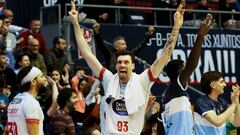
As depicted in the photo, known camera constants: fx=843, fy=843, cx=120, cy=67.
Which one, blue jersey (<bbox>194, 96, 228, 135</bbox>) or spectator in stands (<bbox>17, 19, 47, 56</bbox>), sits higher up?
spectator in stands (<bbox>17, 19, 47, 56</bbox>)

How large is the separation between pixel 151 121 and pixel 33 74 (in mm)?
3816

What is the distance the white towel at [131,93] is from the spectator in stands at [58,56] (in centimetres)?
615

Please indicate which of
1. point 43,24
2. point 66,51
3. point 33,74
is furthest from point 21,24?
point 33,74

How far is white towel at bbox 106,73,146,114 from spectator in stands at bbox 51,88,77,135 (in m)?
3.15

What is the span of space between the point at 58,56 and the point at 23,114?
622 cm

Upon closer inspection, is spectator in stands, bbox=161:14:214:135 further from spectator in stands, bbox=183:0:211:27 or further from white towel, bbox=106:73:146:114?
spectator in stands, bbox=183:0:211:27

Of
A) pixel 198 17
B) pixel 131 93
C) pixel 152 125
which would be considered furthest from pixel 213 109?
pixel 198 17

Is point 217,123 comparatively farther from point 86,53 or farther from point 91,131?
point 91,131

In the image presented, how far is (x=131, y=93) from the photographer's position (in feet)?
33.6

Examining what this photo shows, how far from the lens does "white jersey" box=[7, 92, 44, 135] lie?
10719mm

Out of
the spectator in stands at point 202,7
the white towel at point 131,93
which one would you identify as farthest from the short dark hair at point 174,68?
the spectator in stands at point 202,7

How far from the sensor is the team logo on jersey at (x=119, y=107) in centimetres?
1021

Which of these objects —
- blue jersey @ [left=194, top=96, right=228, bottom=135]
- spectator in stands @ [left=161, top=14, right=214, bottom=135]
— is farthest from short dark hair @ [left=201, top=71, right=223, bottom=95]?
spectator in stands @ [left=161, top=14, right=214, bottom=135]

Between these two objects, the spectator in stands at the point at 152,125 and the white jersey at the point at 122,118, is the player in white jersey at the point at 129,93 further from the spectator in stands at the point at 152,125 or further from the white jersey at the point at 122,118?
the spectator in stands at the point at 152,125
